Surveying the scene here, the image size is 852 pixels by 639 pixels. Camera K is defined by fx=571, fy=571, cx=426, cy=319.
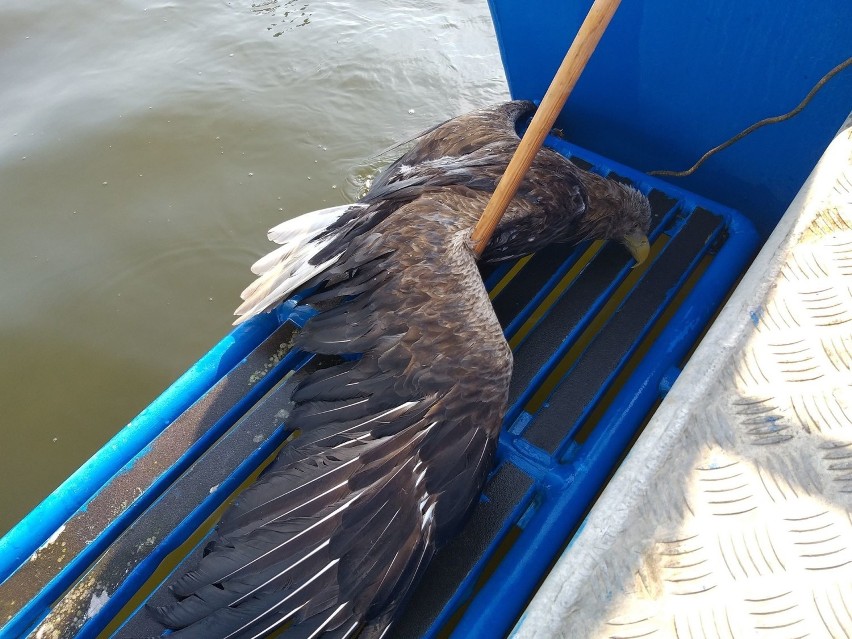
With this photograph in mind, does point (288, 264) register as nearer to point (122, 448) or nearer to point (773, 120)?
point (122, 448)

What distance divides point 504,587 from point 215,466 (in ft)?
3.93

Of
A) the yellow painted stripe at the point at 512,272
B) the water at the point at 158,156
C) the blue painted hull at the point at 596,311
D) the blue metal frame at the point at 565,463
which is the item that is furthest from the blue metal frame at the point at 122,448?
the blue metal frame at the point at 565,463

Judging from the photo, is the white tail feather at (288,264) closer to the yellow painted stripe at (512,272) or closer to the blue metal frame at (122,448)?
the blue metal frame at (122,448)

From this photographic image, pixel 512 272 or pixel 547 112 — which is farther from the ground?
pixel 547 112

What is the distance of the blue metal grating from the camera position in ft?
6.48

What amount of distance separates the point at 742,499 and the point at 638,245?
66.3 inches

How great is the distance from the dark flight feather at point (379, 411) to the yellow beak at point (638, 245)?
188mm

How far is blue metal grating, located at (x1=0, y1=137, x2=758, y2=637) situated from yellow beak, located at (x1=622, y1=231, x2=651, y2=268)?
58 millimetres

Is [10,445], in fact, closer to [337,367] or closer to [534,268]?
[337,367]

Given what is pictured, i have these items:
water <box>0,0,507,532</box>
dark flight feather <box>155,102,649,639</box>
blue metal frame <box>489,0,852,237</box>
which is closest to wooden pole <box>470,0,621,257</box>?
dark flight feather <box>155,102,649,639</box>

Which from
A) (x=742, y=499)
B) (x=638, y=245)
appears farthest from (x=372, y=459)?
(x=638, y=245)

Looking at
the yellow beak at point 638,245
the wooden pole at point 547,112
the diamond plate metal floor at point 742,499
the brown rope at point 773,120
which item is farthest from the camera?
the yellow beak at point 638,245

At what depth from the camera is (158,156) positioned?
4.27m

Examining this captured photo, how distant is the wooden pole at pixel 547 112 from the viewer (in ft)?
6.09
